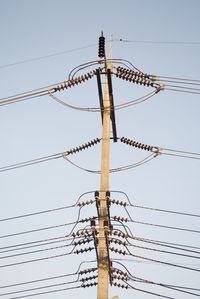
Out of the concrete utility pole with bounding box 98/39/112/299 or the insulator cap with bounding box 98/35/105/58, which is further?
the insulator cap with bounding box 98/35/105/58

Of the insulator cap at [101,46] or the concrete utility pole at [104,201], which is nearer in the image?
the concrete utility pole at [104,201]

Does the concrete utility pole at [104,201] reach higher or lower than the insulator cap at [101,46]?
lower

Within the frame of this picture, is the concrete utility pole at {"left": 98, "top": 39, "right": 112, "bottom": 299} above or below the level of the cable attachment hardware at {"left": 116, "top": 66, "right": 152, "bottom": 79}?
below

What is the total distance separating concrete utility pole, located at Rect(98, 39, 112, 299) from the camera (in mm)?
8836

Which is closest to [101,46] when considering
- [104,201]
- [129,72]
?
[129,72]

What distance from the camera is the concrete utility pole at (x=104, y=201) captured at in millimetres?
8836

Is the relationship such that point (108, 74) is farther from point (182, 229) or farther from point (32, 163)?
point (182, 229)

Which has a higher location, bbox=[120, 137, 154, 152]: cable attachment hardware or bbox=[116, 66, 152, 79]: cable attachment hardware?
bbox=[116, 66, 152, 79]: cable attachment hardware

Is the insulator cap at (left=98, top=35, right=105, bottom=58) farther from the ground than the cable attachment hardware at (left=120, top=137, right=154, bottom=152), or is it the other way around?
the insulator cap at (left=98, top=35, right=105, bottom=58)

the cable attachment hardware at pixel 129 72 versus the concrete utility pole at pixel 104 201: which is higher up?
the cable attachment hardware at pixel 129 72

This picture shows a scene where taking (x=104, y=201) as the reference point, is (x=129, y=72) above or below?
above

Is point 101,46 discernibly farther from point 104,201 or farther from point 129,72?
point 104,201

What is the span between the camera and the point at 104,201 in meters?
9.83

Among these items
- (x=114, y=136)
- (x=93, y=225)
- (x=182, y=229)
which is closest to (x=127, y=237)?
(x=93, y=225)
